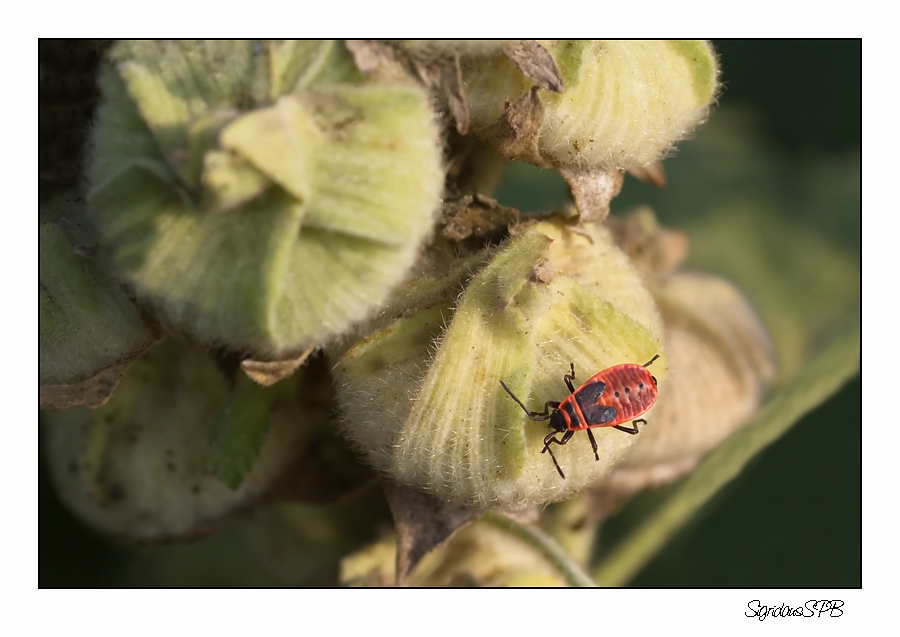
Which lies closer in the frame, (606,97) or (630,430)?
(606,97)

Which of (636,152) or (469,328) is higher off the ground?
(636,152)

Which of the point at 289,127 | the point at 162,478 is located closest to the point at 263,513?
the point at 162,478

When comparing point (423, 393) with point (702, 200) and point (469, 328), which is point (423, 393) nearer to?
point (469, 328)

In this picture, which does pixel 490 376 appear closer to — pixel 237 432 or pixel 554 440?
pixel 554 440

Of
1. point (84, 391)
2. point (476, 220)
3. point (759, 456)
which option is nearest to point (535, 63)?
point (476, 220)

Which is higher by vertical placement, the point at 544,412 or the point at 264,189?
the point at 264,189
